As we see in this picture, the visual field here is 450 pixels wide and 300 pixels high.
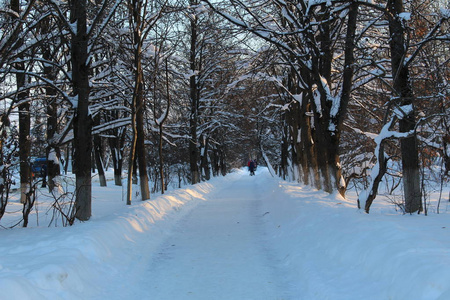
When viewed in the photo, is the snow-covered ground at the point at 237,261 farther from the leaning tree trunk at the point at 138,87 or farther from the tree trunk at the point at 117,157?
the tree trunk at the point at 117,157

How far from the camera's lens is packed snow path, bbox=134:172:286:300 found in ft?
15.1

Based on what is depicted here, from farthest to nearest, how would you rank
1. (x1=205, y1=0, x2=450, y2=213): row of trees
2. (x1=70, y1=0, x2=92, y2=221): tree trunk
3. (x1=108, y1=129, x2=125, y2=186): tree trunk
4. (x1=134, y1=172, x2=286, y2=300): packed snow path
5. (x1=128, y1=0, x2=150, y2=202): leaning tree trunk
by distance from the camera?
(x1=108, y1=129, x2=125, y2=186): tree trunk < (x1=128, y1=0, x2=150, y2=202): leaning tree trunk < (x1=70, y1=0, x2=92, y2=221): tree trunk < (x1=205, y1=0, x2=450, y2=213): row of trees < (x1=134, y1=172, x2=286, y2=300): packed snow path

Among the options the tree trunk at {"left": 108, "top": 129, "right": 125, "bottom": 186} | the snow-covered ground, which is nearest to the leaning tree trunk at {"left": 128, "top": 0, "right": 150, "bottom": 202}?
the snow-covered ground

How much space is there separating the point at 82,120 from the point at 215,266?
5.11 meters

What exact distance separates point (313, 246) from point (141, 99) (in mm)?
8759

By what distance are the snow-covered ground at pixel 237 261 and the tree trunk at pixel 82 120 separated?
128 centimetres

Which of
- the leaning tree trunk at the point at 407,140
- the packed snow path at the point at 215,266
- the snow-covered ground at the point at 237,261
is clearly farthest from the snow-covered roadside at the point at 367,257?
the leaning tree trunk at the point at 407,140

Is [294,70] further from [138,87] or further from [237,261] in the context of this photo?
[237,261]

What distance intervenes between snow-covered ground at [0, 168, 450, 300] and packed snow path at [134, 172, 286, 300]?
0.6 inches

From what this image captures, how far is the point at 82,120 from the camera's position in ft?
27.5

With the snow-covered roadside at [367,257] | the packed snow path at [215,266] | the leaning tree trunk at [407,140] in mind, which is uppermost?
the leaning tree trunk at [407,140]

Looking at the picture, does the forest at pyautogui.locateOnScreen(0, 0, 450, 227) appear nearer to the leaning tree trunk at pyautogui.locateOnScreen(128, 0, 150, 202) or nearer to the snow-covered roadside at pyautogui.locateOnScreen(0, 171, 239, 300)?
the leaning tree trunk at pyautogui.locateOnScreen(128, 0, 150, 202)

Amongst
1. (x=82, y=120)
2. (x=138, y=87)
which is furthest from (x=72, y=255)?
(x=138, y=87)

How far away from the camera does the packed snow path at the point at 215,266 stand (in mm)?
4609
